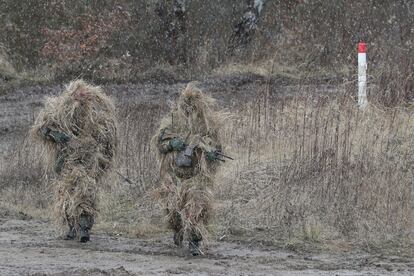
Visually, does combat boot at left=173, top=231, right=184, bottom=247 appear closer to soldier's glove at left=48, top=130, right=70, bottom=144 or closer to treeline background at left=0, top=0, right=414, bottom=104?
soldier's glove at left=48, top=130, right=70, bottom=144

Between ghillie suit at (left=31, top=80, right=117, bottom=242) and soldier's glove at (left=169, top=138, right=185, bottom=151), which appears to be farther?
ghillie suit at (left=31, top=80, right=117, bottom=242)

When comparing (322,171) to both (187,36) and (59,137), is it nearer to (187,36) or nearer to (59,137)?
(59,137)

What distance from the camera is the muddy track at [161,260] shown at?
852 cm

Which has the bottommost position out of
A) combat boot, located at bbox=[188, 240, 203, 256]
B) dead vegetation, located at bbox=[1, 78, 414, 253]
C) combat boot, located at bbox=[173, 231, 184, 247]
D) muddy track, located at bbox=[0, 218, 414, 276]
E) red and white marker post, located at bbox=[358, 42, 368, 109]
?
muddy track, located at bbox=[0, 218, 414, 276]

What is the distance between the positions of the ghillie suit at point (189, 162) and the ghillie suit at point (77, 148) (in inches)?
31.9

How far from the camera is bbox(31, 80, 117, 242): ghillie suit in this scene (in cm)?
998

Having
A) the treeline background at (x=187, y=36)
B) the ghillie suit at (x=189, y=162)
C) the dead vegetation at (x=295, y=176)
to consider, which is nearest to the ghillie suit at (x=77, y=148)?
the dead vegetation at (x=295, y=176)

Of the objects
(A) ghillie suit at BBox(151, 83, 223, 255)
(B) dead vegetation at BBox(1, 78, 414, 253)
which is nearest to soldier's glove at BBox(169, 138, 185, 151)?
(A) ghillie suit at BBox(151, 83, 223, 255)

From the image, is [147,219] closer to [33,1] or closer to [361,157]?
[361,157]

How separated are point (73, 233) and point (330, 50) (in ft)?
38.5

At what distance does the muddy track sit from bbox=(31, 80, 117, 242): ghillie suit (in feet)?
1.21

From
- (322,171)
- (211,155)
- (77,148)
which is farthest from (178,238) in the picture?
(322,171)

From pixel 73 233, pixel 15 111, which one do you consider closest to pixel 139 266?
pixel 73 233

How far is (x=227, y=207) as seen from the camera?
1116 cm
